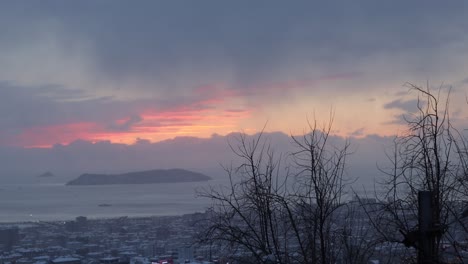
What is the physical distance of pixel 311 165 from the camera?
20.9 ft

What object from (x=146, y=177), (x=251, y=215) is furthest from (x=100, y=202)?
(x=251, y=215)

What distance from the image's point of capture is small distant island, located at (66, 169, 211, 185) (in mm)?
60213

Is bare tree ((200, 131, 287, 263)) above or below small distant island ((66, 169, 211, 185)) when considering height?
below

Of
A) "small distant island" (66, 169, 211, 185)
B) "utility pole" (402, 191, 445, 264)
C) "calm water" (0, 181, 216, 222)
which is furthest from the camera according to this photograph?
"small distant island" (66, 169, 211, 185)

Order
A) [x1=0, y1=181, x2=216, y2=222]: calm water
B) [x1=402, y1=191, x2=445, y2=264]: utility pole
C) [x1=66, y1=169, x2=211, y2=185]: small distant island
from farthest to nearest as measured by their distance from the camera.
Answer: [x1=66, y1=169, x2=211, y2=185]: small distant island → [x1=0, y1=181, x2=216, y2=222]: calm water → [x1=402, y1=191, x2=445, y2=264]: utility pole

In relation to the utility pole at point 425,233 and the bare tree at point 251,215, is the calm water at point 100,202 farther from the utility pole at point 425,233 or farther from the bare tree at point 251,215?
the utility pole at point 425,233

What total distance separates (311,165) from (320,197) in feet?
1.31

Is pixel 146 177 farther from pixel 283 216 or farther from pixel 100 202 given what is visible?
pixel 283 216

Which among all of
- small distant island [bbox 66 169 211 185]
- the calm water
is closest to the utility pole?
the calm water

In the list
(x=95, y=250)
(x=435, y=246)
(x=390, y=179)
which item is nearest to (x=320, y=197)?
(x=390, y=179)

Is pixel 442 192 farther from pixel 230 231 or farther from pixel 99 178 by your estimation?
pixel 99 178

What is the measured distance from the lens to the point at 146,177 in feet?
225

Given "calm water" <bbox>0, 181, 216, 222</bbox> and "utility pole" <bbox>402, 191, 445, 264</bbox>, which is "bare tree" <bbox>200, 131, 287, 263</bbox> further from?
"calm water" <bbox>0, 181, 216, 222</bbox>

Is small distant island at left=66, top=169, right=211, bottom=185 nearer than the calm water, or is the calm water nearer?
the calm water
